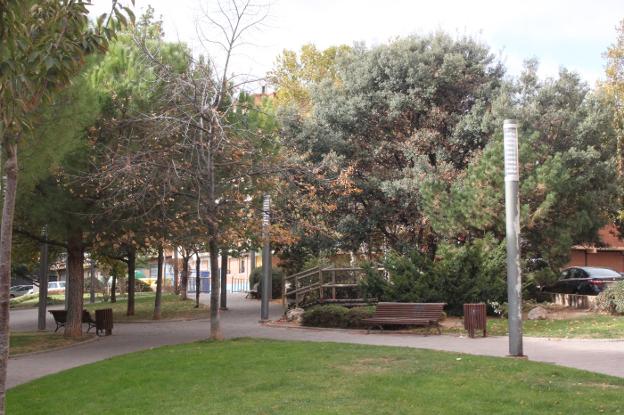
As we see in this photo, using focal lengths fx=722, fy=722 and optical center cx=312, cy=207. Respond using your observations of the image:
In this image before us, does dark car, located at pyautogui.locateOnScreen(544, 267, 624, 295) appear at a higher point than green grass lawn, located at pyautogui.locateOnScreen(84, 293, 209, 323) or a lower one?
higher

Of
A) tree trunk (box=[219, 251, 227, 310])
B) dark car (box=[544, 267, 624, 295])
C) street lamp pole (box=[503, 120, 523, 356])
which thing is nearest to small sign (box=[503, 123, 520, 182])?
street lamp pole (box=[503, 120, 523, 356])

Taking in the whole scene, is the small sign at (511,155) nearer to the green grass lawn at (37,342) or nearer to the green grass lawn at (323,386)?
the green grass lawn at (323,386)

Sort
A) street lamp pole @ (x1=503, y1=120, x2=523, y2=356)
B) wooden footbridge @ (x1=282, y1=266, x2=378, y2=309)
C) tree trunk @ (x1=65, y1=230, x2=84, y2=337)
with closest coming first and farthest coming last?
street lamp pole @ (x1=503, y1=120, x2=523, y2=356)
tree trunk @ (x1=65, y1=230, x2=84, y2=337)
wooden footbridge @ (x1=282, y1=266, x2=378, y2=309)

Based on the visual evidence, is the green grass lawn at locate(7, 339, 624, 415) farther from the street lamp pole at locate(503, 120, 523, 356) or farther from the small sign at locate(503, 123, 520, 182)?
the small sign at locate(503, 123, 520, 182)

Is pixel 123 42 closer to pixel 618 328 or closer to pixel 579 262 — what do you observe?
pixel 618 328

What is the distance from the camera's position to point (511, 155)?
12.8 metres

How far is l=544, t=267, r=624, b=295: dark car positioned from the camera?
24.6m

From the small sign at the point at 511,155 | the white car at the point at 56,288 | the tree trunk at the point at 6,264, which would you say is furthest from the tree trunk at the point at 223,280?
the white car at the point at 56,288

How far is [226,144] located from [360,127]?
12.8 meters

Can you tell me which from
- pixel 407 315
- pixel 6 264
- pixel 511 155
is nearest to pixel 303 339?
pixel 407 315

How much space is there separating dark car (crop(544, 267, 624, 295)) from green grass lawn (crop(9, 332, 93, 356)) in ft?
51.9

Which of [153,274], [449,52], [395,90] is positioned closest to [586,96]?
[449,52]

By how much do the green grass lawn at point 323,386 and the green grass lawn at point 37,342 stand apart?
17.5 feet

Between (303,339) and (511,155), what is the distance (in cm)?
708
